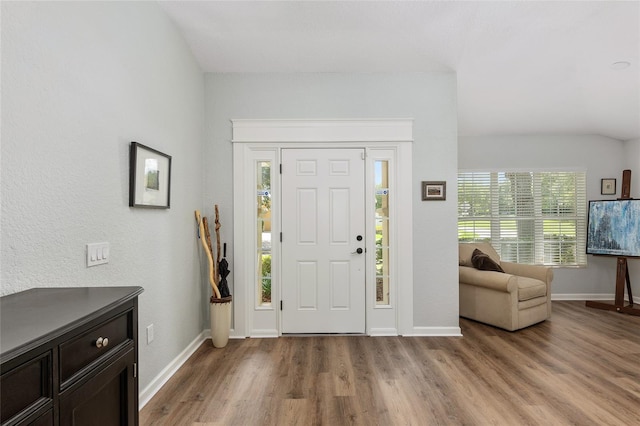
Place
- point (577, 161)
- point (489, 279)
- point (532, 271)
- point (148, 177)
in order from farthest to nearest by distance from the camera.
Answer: point (577, 161)
point (532, 271)
point (489, 279)
point (148, 177)

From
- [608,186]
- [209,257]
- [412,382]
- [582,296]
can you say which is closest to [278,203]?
[209,257]

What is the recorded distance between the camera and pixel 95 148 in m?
1.82

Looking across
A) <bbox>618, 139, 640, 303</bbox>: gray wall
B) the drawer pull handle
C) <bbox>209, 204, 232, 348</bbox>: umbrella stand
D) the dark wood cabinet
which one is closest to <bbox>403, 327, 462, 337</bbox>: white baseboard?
<bbox>209, 204, 232, 348</bbox>: umbrella stand

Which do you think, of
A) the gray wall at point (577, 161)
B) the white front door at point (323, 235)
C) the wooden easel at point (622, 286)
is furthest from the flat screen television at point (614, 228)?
the white front door at point (323, 235)

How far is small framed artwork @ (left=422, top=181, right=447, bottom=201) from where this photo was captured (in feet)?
11.5

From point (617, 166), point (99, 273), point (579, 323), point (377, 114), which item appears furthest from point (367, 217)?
point (617, 166)

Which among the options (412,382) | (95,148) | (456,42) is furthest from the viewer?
(456,42)

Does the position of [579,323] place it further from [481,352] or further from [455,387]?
[455,387]

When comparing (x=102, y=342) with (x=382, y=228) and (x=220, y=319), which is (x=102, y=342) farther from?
(x=382, y=228)

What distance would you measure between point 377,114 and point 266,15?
144 cm

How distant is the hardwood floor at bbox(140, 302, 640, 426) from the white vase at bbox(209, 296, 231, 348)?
104mm

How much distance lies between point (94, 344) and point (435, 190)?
3167 millimetres

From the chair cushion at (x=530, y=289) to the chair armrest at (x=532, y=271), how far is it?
0.50 feet

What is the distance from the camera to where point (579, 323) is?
3.92 meters
